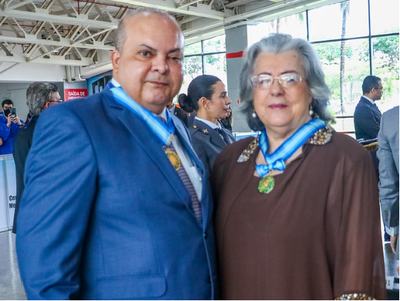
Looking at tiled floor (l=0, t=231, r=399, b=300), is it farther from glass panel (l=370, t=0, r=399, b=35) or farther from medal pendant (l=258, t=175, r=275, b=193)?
Result: glass panel (l=370, t=0, r=399, b=35)

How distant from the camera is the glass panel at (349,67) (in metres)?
13.2

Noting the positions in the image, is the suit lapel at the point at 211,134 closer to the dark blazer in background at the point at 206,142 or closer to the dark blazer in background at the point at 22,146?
the dark blazer in background at the point at 206,142

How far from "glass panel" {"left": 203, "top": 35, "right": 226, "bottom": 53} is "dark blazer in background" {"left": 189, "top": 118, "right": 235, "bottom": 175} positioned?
1334 centimetres

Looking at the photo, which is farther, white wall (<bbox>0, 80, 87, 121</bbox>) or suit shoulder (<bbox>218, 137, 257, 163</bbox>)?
white wall (<bbox>0, 80, 87, 121</bbox>)

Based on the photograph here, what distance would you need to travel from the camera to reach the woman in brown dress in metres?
1.53

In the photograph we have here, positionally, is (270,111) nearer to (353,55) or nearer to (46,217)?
(46,217)

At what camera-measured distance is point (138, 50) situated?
1.64 m

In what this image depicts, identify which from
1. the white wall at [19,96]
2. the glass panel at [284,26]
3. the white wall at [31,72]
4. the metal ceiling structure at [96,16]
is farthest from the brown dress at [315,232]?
the white wall at [19,96]

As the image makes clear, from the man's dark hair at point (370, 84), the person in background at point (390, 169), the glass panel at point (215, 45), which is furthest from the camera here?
the glass panel at point (215, 45)

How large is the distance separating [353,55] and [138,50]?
12.7 m

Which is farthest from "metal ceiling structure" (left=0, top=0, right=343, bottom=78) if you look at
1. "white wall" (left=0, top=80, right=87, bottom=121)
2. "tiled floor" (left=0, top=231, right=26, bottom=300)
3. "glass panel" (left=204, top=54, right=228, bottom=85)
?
"tiled floor" (left=0, top=231, right=26, bottom=300)

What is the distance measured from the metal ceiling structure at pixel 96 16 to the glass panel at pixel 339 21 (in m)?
0.34

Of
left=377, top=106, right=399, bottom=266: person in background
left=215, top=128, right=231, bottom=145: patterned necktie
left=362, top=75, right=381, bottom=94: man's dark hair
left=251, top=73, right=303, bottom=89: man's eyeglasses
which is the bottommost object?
left=377, top=106, right=399, bottom=266: person in background

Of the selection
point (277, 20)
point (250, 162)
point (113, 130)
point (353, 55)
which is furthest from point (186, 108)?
point (277, 20)
